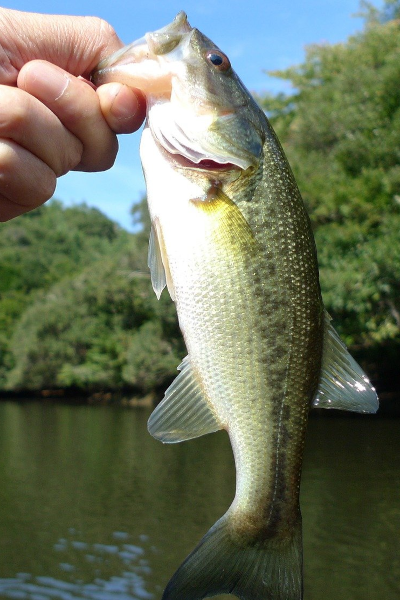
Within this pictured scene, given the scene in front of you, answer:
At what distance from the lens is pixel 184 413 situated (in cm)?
247

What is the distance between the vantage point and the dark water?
9.99 metres

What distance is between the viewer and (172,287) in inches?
96.0

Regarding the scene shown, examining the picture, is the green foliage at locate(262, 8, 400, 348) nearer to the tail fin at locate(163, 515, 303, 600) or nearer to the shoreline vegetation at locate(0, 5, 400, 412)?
the shoreline vegetation at locate(0, 5, 400, 412)

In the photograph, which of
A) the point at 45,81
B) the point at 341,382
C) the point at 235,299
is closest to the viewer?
the point at 45,81

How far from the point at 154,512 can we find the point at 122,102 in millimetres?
11634

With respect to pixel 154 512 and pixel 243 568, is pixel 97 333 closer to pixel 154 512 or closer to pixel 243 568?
pixel 154 512

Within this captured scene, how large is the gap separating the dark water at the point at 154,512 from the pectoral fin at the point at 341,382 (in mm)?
7830

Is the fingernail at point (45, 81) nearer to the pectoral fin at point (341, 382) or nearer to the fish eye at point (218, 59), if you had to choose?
the fish eye at point (218, 59)

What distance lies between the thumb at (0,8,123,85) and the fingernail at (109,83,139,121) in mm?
202

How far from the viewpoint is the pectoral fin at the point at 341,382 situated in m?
2.51

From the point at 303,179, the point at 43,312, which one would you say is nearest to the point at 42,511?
the point at 303,179

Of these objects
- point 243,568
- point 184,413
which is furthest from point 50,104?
point 243,568

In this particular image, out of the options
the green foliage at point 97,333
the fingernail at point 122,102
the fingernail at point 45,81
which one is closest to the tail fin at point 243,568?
the fingernail at point 122,102

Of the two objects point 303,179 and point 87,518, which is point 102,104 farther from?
point 303,179
